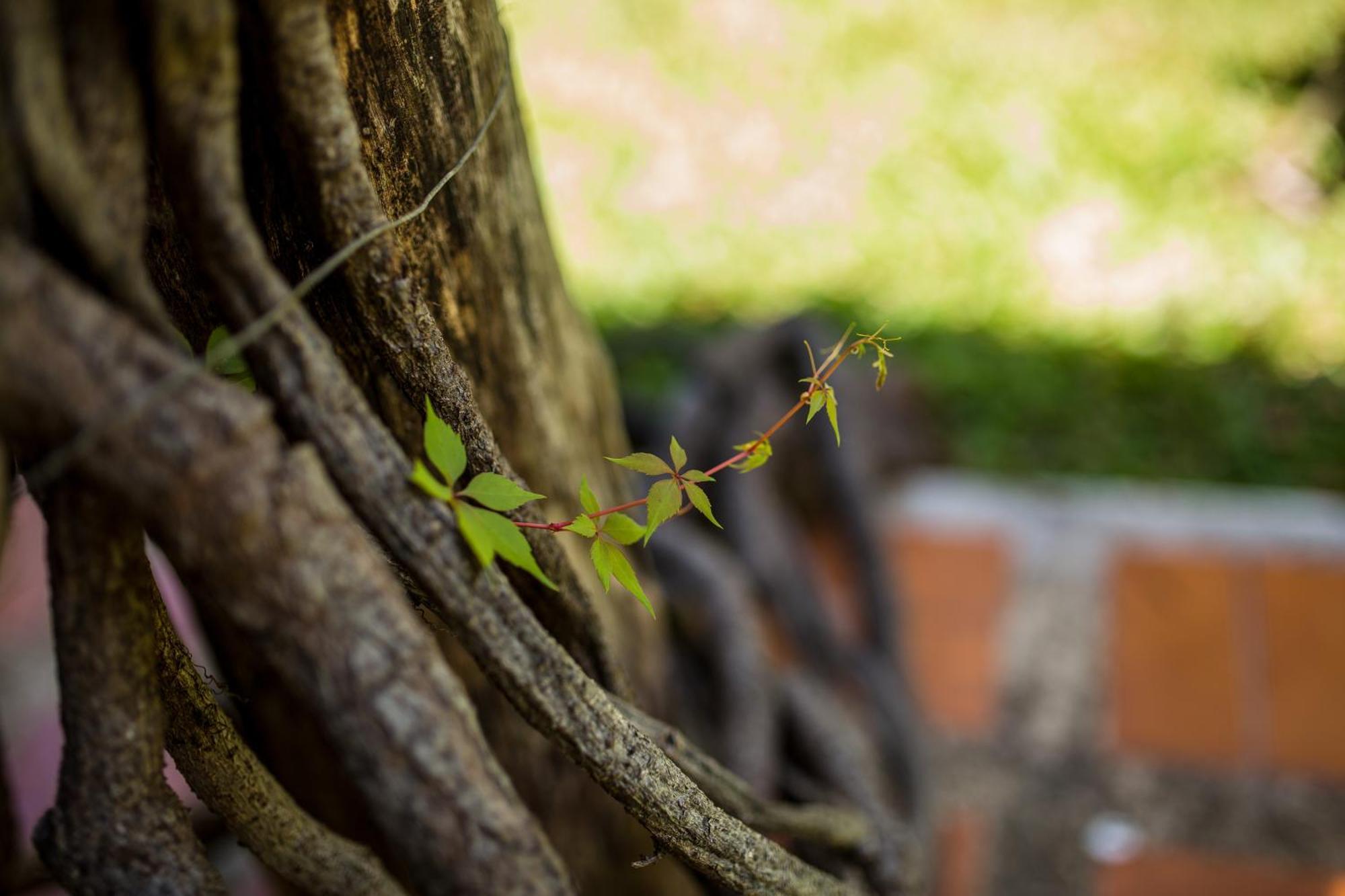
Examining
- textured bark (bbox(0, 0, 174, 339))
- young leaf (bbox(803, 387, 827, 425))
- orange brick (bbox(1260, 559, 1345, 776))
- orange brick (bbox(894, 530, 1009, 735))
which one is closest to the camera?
textured bark (bbox(0, 0, 174, 339))

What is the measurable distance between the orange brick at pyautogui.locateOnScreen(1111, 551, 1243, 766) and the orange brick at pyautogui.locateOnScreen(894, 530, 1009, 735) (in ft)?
0.61

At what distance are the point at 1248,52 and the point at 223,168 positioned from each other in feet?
11.4

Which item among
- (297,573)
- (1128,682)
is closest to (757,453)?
(297,573)

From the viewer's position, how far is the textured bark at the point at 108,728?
18.8 inches

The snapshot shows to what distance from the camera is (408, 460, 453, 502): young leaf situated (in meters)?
0.49

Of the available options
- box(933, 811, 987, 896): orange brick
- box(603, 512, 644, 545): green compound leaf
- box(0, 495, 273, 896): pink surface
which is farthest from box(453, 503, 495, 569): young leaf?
box(933, 811, 987, 896): orange brick

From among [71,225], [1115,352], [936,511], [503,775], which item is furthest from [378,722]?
[1115,352]

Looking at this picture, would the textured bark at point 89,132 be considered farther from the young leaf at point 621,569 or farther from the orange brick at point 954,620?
the orange brick at point 954,620

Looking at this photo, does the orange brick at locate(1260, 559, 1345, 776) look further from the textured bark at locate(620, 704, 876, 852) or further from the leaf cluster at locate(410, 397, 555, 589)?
the leaf cluster at locate(410, 397, 555, 589)

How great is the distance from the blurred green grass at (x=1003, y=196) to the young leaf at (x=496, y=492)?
1.86 meters

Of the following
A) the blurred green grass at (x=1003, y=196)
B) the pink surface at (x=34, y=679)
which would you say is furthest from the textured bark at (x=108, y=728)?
the blurred green grass at (x=1003, y=196)

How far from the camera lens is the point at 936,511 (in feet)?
6.86

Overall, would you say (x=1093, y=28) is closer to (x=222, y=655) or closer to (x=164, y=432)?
(x=222, y=655)

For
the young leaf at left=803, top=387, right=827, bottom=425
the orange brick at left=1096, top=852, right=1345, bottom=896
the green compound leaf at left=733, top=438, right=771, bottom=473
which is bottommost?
the green compound leaf at left=733, top=438, right=771, bottom=473
